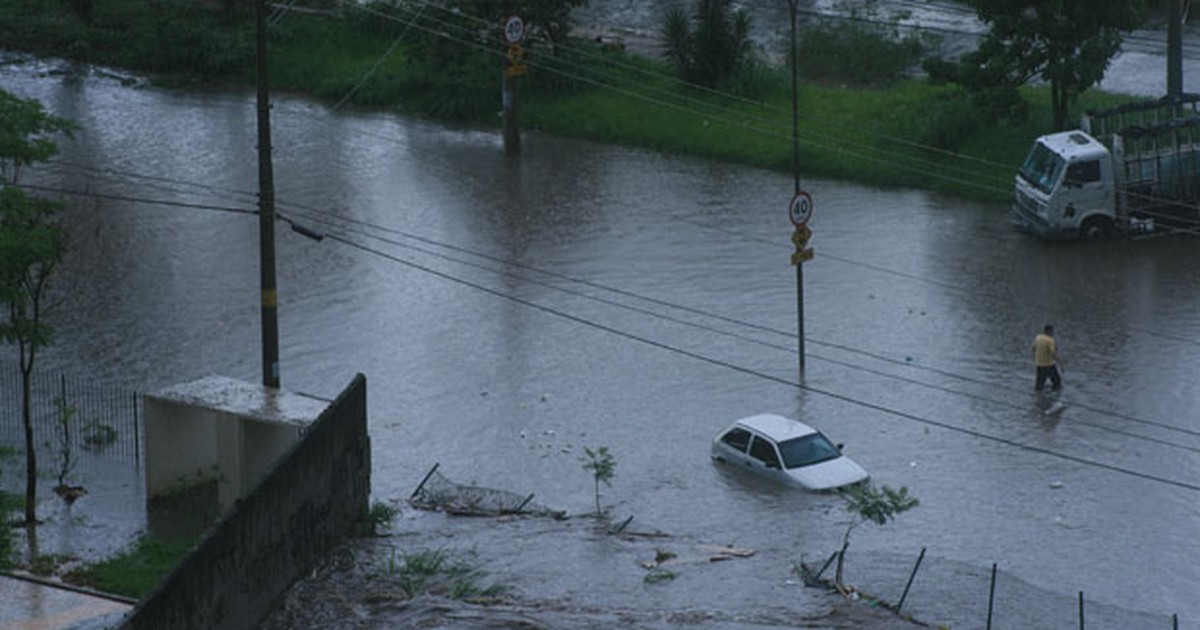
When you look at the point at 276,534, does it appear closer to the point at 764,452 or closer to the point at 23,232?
the point at 23,232

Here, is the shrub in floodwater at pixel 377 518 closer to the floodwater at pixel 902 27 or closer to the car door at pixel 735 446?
the car door at pixel 735 446

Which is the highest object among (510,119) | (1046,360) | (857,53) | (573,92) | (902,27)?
(902,27)

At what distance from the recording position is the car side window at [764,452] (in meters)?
27.5

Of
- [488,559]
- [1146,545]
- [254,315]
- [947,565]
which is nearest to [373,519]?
[488,559]

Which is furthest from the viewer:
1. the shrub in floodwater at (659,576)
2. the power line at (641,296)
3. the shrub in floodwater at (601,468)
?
the power line at (641,296)

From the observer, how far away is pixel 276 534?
71.3ft

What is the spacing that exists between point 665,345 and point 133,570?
13165 millimetres

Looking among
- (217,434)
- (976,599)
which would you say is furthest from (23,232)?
(976,599)

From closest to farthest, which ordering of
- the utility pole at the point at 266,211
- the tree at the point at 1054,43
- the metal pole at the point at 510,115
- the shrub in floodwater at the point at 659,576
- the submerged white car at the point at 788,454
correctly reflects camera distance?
1. the shrub in floodwater at the point at 659,576
2. the submerged white car at the point at 788,454
3. the utility pole at the point at 266,211
4. the tree at the point at 1054,43
5. the metal pole at the point at 510,115

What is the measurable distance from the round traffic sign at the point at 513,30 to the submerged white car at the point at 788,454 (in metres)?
22.9

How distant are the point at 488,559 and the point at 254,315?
1516 centimetres

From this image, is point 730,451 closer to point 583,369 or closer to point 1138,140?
point 583,369

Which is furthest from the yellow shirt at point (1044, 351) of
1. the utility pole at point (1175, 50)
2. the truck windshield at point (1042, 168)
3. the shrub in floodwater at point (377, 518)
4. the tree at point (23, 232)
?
the utility pole at point (1175, 50)

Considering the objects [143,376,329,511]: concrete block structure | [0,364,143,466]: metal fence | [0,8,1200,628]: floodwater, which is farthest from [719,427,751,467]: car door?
[0,364,143,466]: metal fence
